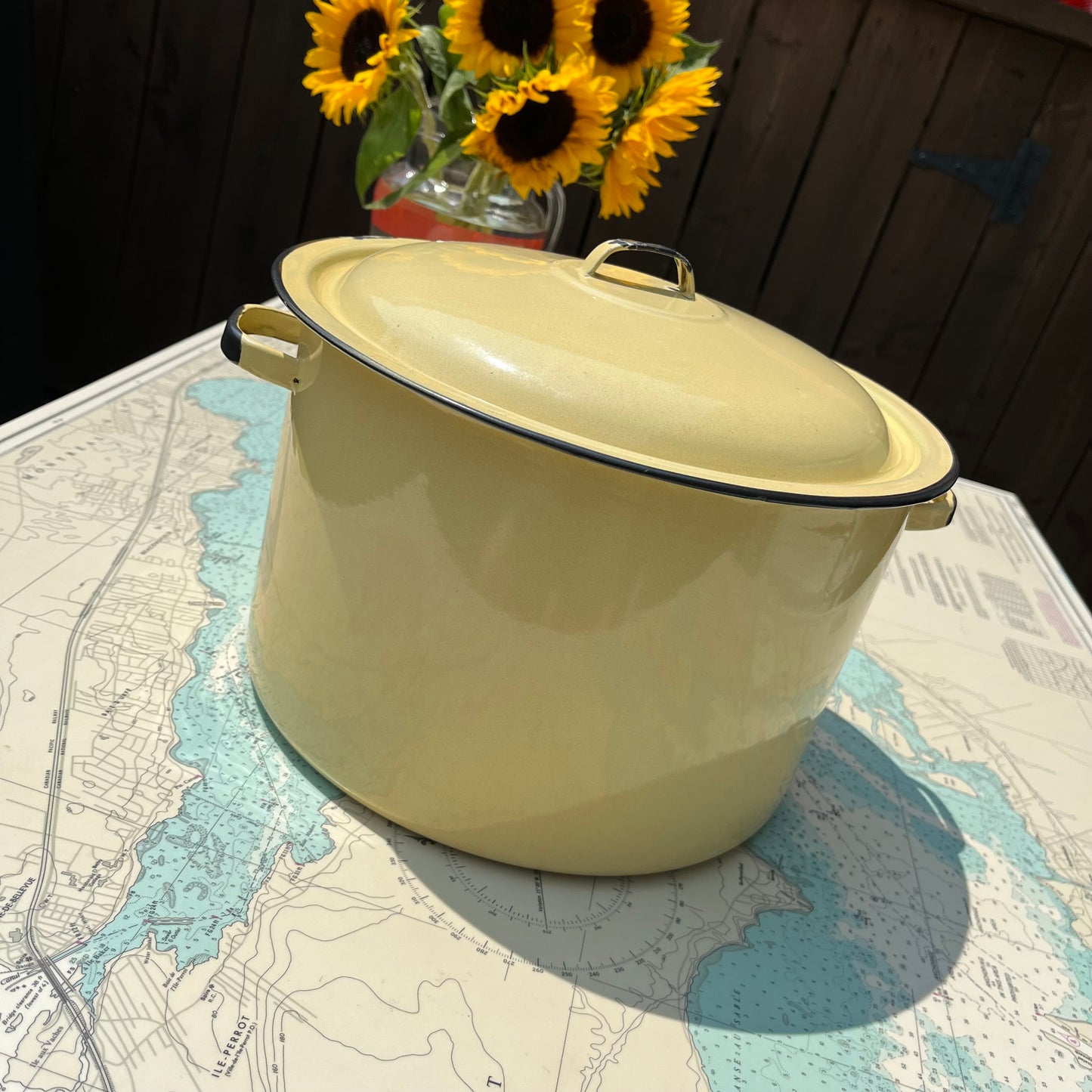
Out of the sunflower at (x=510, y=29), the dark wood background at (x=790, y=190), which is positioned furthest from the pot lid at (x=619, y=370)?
the dark wood background at (x=790, y=190)

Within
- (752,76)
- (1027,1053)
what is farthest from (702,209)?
(1027,1053)

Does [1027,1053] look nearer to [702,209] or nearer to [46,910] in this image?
[46,910]

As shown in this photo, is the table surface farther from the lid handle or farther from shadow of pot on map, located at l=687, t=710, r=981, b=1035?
the lid handle

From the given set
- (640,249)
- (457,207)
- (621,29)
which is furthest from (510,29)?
(640,249)

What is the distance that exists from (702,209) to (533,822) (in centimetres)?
166

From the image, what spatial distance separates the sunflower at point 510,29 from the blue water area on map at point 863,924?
0.70 metres

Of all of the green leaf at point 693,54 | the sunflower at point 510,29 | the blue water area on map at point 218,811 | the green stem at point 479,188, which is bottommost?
the blue water area on map at point 218,811

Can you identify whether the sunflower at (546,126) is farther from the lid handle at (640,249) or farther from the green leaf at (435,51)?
the lid handle at (640,249)

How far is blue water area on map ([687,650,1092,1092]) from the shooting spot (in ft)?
1.77

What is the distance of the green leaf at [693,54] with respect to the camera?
105 cm

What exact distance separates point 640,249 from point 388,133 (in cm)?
58

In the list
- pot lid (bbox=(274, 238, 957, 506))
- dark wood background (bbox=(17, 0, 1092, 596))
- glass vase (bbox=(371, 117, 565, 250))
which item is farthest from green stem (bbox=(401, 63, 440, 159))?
dark wood background (bbox=(17, 0, 1092, 596))

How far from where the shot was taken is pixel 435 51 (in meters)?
1.03

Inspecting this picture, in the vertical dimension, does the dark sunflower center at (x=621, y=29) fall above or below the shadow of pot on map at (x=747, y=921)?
above
